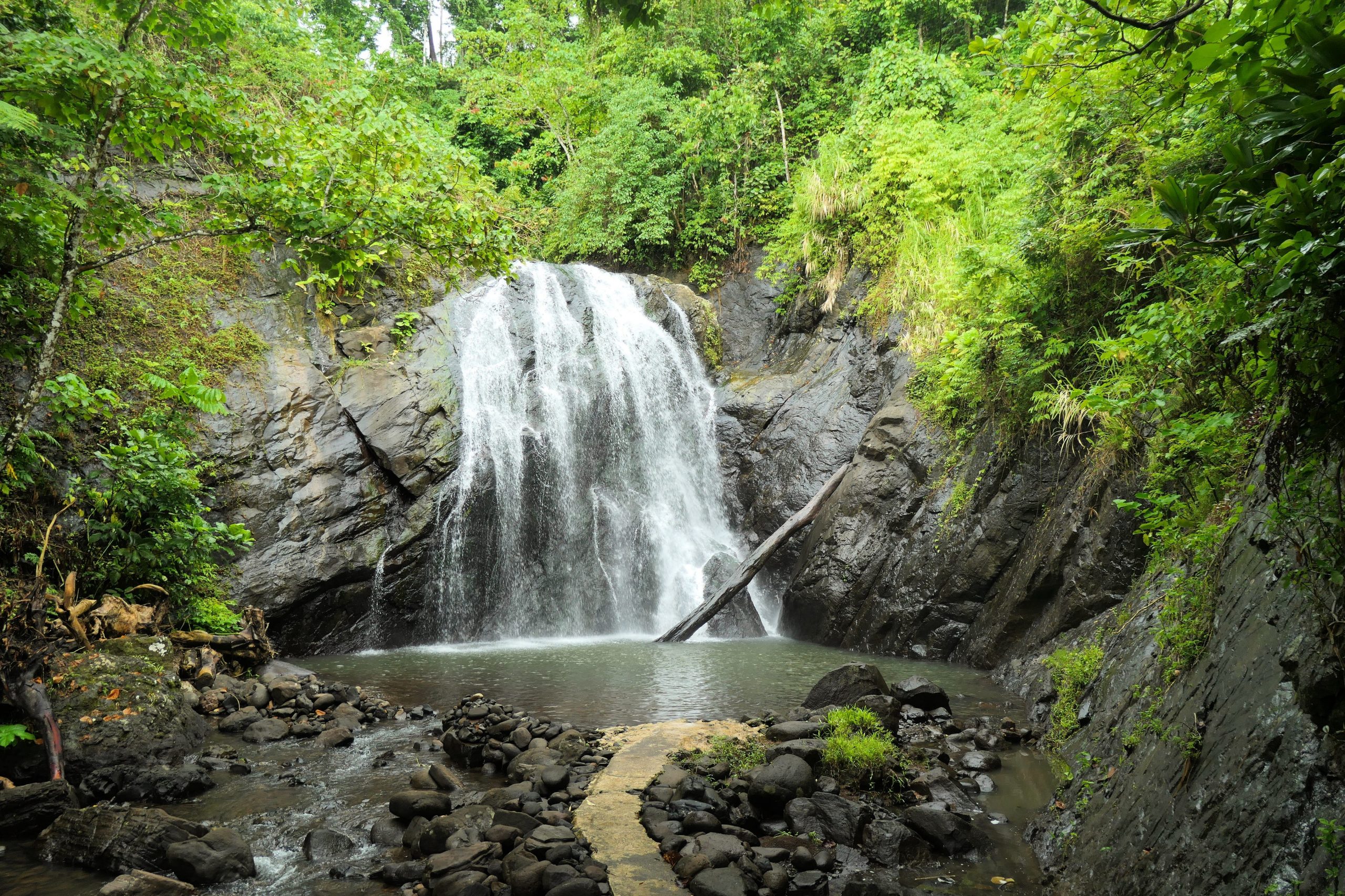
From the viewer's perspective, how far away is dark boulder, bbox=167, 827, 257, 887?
404cm

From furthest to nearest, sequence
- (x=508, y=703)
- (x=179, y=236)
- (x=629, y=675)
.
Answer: (x=629, y=675) < (x=508, y=703) < (x=179, y=236)

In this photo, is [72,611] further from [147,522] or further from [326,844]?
[326,844]

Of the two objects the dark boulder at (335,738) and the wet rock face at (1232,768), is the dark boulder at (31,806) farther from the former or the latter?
the wet rock face at (1232,768)

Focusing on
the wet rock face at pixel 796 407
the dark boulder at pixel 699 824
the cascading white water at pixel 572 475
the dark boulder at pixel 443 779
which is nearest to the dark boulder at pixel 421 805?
the dark boulder at pixel 443 779

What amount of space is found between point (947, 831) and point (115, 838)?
4833 mm

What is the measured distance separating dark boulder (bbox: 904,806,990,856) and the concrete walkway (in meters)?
1.56

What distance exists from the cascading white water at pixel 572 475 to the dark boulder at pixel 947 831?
844 centimetres

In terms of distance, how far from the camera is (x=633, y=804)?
15.1 feet

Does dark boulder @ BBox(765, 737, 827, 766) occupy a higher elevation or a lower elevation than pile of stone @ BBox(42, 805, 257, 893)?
higher

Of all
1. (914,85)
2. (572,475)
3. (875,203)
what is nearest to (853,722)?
(572,475)

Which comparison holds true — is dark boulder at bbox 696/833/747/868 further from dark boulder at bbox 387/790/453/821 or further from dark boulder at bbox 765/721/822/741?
dark boulder at bbox 387/790/453/821

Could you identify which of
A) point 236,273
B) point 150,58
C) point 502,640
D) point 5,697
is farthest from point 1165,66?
point 236,273

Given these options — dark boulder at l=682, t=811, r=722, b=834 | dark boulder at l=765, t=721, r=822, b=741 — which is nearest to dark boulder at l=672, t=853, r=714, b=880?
dark boulder at l=682, t=811, r=722, b=834

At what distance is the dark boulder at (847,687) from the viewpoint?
20.7ft
